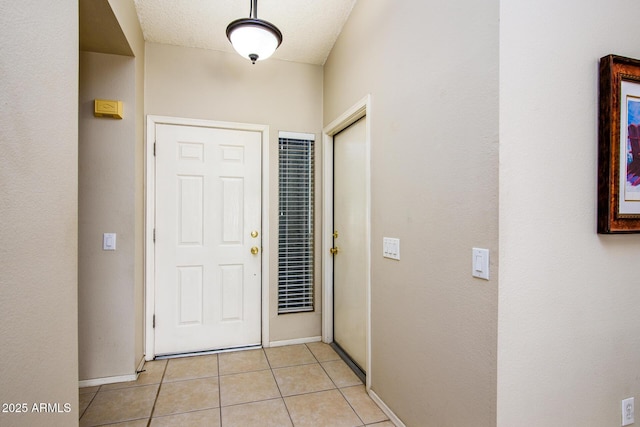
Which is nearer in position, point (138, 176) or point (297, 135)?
point (138, 176)

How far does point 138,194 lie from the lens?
2.46 metres

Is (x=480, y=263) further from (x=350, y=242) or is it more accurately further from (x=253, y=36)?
(x=253, y=36)

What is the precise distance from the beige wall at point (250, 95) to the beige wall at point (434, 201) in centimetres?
97

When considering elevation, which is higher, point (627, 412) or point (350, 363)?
point (627, 412)

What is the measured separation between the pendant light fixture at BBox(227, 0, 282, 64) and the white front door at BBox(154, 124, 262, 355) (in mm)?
924

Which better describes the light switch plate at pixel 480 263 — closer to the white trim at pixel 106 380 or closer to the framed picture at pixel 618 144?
the framed picture at pixel 618 144

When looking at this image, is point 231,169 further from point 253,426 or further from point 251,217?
point 253,426

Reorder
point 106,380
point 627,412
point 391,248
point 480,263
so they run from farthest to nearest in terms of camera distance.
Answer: point 106,380
point 391,248
point 627,412
point 480,263

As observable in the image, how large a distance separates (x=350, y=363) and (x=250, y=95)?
2.52m

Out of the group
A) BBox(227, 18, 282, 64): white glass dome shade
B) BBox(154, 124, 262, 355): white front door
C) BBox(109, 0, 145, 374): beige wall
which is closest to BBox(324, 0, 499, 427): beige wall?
BBox(227, 18, 282, 64): white glass dome shade

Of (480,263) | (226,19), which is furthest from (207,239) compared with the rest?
(480,263)

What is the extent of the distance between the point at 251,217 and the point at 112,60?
5.18 ft

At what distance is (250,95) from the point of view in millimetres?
2902

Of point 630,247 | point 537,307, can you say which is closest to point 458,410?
point 537,307
